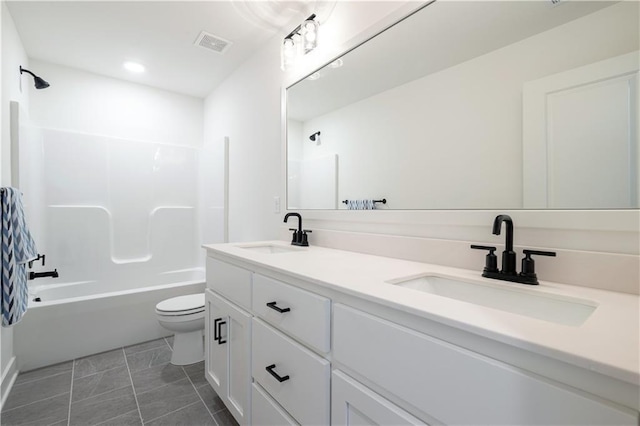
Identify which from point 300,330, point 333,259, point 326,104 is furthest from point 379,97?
point 300,330

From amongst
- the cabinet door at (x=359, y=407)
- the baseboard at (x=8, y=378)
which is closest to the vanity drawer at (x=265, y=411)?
the cabinet door at (x=359, y=407)

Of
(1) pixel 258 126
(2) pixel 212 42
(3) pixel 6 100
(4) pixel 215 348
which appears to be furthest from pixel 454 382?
(3) pixel 6 100

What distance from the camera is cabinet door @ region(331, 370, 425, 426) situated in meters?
0.64

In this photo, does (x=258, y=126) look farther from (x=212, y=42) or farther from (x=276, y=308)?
(x=276, y=308)

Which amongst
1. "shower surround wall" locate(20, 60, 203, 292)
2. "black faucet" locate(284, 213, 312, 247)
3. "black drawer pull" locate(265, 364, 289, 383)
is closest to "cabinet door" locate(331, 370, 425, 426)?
"black drawer pull" locate(265, 364, 289, 383)

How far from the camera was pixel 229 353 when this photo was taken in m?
1.43

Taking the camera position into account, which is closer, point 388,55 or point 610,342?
point 610,342

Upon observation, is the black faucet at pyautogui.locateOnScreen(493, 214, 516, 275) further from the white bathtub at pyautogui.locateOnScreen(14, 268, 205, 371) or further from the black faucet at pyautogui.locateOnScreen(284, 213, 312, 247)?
the white bathtub at pyautogui.locateOnScreen(14, 268, 205, 371)

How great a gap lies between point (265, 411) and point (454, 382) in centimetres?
86

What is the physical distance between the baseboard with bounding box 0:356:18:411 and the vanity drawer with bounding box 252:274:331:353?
1745mm

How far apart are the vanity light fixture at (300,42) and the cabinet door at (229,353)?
1481 millimetres

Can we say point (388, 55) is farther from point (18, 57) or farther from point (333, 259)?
point (18, 57)

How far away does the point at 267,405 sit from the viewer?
1.11 metres

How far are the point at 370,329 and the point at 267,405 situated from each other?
2.25 ft
